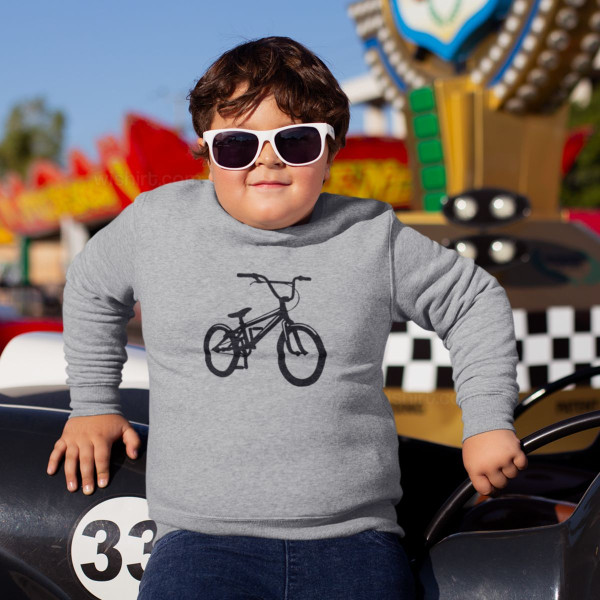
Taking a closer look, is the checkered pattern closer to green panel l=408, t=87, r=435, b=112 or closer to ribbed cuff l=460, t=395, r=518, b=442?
ribbed cuff l=460, t=395, r=518, b=442

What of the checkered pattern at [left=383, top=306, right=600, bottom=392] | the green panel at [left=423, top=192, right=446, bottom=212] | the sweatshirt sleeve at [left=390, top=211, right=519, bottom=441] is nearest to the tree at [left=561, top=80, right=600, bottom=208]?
the green panel at [left=423, top=192, right=446, bottom=212]

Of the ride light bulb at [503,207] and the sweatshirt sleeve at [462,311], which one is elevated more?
the ride light bulb at [503,207]

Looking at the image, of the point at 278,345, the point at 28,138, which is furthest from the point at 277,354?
the point at 28,138

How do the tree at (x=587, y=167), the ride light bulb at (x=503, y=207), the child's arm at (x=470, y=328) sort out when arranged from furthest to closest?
the tree at (x=587, y=167) < the ride light bulb at (x=503, y=207) < the child's arm at (x=470, y=328)

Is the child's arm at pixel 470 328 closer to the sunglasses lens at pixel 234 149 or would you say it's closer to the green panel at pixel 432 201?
the sunglasses lens at pixel 234 149

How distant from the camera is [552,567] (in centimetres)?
97

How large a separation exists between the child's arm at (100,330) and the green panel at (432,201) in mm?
3299

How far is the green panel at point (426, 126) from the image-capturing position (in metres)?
4.24

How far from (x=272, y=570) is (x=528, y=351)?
77.8 inches

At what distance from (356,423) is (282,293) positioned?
216 millimetres

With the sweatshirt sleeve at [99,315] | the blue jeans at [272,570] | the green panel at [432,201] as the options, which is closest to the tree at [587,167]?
the green panel at [432,201]

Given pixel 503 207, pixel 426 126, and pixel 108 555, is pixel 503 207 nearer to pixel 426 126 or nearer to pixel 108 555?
pixel 426 126

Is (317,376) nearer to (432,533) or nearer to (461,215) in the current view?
(432,533)

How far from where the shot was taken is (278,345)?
111cm
